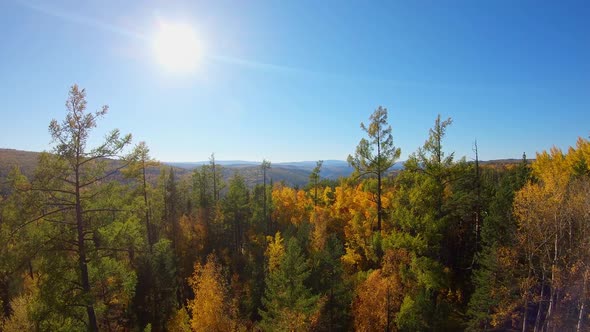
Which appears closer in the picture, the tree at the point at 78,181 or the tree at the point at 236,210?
the tree at the point at 78,181

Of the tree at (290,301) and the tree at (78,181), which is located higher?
the tree at (78,181)

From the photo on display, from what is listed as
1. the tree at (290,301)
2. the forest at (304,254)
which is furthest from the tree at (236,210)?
the tree at (290,301)

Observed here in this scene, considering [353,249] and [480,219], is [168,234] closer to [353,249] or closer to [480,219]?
[353,249]

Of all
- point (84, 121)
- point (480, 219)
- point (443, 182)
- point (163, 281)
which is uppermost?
point (84, 121)

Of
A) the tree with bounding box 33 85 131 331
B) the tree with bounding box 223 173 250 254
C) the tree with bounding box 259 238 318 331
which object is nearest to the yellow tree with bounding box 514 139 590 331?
the tree with bounding box 259 238 318 331

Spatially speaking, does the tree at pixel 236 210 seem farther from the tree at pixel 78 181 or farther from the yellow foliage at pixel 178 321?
the tree at pixel 78 181

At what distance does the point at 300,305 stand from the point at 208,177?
3172cm

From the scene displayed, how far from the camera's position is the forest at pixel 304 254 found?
10.9m

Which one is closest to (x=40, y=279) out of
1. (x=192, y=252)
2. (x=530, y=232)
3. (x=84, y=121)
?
(x=84, y=121)

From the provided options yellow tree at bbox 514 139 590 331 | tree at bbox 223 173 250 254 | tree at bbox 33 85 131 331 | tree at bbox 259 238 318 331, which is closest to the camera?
tree at bbox 33 85 131 331

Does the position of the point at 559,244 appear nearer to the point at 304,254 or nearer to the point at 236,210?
the point at 304,254

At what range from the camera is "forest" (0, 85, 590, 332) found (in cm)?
1093

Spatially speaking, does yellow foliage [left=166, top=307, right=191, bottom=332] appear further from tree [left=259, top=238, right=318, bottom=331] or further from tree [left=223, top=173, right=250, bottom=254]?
tree [left=223, top=173, right=250, bottom=254]

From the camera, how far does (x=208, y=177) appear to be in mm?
46188
